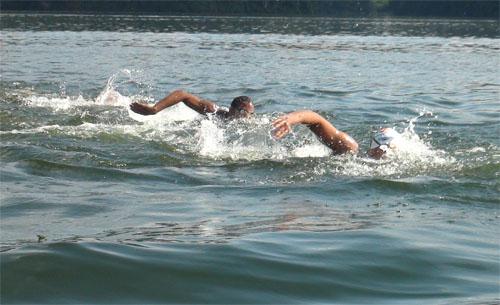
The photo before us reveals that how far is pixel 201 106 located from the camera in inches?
543

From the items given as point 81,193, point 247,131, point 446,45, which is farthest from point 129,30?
point 81,193

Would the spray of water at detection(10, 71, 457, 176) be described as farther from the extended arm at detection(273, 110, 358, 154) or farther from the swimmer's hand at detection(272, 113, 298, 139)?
the swimmer's hand at detection(272, 113, 298, 139)

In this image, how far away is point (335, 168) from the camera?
35.4 feet

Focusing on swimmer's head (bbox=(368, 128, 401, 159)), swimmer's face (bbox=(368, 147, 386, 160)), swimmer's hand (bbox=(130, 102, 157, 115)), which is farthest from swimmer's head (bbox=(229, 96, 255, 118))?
swimmer's face (bbox=(368, 147, 386, 160))

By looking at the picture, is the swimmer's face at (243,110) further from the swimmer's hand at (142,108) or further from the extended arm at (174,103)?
the swimmer's hand at (142,108)

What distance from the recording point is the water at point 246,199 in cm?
632

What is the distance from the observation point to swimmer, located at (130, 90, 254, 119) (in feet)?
41.0

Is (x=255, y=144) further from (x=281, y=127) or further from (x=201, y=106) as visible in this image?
(x=281, y=127)

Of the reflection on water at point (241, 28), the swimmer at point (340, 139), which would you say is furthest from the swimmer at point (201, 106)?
the reflection on water at point (241, 28)

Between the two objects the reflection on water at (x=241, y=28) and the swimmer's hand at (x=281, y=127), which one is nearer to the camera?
the swimmer's hand at (x=281, y=127)

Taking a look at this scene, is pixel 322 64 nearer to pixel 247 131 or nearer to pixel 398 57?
pixel 398 57

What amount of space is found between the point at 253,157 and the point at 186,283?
574 centimetres

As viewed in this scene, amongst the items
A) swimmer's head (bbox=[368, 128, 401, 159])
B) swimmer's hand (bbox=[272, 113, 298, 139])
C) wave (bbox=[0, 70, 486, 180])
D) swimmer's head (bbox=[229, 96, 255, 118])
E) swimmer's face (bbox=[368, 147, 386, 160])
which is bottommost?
wave (bbox=[0, 70, 486, 180])

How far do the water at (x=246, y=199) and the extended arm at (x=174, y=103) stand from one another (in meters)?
0.46
